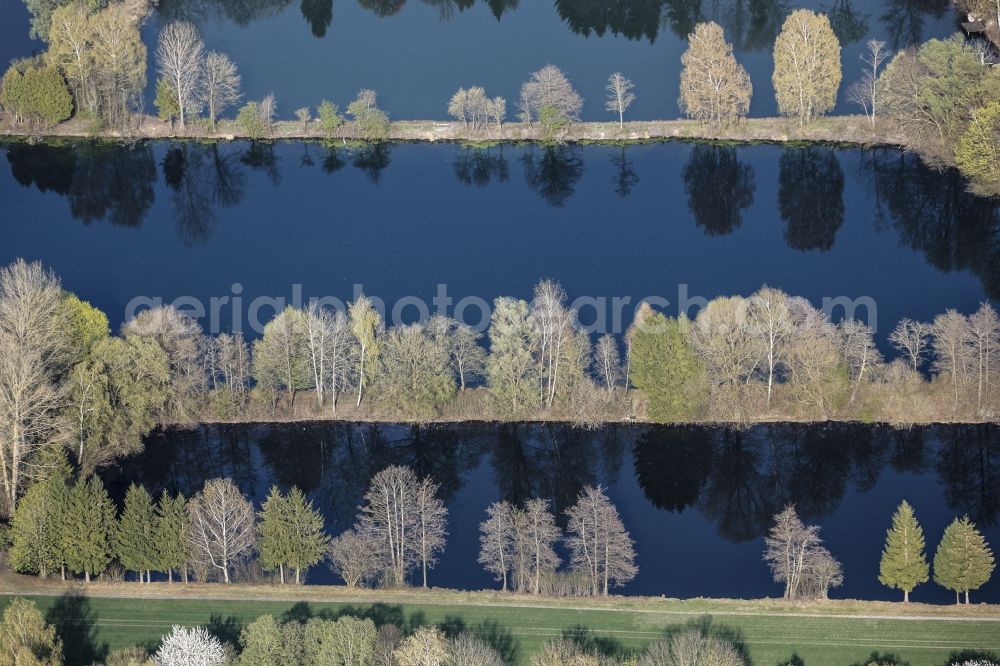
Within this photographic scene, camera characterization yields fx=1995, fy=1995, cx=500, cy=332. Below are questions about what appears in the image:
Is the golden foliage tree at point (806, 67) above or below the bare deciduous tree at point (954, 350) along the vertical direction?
above

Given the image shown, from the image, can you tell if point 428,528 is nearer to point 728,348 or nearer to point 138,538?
point 138,538

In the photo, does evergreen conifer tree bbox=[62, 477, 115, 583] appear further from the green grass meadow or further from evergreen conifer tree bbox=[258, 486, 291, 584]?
evergreen conifer tree bbox=[258, 486, 291, 584]

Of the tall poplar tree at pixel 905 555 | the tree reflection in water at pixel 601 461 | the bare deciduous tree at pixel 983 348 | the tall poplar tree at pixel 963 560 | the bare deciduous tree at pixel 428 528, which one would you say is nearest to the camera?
the tall poplar tree at pixel 963 560

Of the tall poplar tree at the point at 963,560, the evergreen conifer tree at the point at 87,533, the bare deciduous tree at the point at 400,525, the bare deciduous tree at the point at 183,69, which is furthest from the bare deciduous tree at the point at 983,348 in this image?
the bare deciduous tree at the point at 183,69

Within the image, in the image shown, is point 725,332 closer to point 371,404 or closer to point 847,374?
point 847,374

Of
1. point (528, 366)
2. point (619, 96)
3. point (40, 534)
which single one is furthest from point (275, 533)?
point (619, 96)

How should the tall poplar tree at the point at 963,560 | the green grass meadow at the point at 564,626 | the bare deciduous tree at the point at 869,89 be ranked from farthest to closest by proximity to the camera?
the bare deciduous tree at the point at 869,89, the tall poplar tree at the point at 963,560, the green grass meadow at the point at 564,626

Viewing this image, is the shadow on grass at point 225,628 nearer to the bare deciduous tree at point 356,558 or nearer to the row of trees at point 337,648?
the row of trees at point 337,648

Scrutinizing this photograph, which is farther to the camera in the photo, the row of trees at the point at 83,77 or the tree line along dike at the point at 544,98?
the row of trees at the point at 83,77
